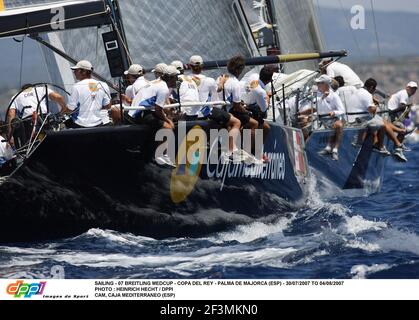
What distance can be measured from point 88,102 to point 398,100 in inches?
241

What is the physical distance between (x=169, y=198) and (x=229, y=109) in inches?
41.5

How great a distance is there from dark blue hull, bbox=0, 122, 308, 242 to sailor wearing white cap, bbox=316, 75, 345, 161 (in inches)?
119

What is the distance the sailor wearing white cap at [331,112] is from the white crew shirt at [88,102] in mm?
3584

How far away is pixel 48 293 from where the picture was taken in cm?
622

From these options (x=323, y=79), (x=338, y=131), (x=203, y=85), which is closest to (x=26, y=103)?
(x=203, y=85)

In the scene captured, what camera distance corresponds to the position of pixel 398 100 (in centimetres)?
1379

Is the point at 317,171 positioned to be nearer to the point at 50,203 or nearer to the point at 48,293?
the point at 50,203

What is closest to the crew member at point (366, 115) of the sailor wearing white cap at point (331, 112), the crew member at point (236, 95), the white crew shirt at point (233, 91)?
the sailor wearing white cap at point (331, 112)

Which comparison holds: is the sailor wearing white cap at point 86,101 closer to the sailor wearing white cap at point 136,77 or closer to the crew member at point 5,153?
the sailor wearing white cap at point 136,77

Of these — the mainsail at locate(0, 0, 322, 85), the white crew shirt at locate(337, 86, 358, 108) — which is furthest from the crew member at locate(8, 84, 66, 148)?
the white crew shirt at locate(337, 86, 358, 108)

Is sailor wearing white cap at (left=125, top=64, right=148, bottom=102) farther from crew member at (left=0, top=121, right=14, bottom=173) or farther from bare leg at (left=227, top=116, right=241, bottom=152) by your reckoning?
crew member at (left=0, top=121, right=14, bottom=173)
